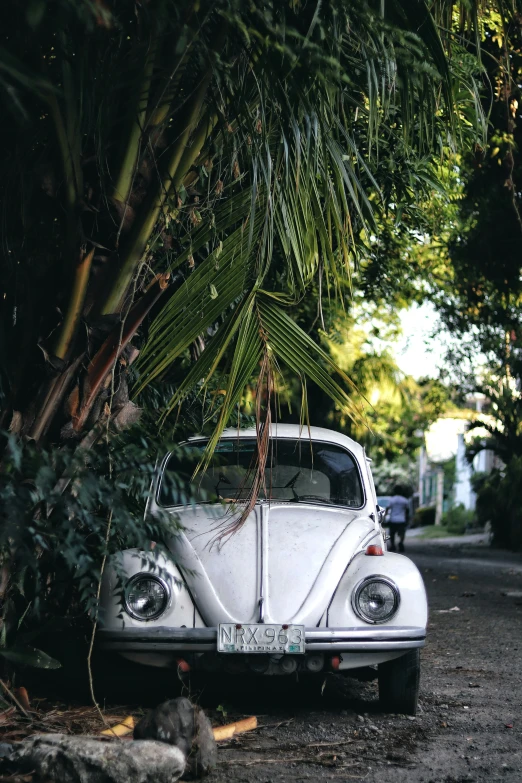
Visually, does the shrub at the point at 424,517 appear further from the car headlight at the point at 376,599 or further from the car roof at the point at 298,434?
the car headlight at the point at 376,599

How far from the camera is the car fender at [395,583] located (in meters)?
4.66

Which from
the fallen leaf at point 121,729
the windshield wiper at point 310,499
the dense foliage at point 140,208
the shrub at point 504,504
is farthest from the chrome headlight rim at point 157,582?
the shrub at point 504,504

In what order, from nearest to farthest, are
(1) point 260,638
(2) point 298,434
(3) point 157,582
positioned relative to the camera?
(1) point 260,638 → (3) point 157,582 → (2) point 298,434

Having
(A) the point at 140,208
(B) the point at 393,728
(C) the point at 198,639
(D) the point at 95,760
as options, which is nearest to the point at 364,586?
(B) the point at 393,728

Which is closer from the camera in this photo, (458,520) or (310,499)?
(310,499)

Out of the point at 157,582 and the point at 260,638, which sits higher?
the point at 157,582

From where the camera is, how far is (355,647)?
4.58 meters

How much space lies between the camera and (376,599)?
4.72 metres

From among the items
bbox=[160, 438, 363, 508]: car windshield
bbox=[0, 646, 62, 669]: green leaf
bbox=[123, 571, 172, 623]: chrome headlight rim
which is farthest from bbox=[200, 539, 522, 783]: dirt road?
bbox=[160, 438, 363, 508]: car windshield

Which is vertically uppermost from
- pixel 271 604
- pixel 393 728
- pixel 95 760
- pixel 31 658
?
pixel 271 604

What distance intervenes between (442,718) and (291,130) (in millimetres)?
3114

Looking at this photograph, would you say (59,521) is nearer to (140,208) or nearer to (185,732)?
(185,732)

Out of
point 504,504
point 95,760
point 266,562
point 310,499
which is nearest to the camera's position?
point 95,760

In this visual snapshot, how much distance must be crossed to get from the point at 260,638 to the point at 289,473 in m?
1.52
